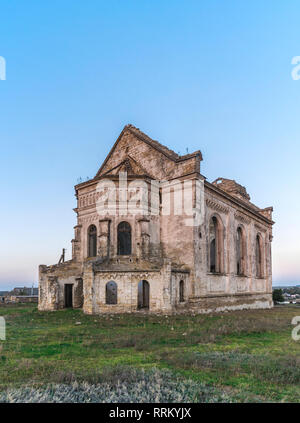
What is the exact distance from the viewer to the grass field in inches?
262

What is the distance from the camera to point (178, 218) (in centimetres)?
2389

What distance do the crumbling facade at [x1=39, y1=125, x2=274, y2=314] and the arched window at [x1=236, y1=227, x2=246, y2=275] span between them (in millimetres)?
3105

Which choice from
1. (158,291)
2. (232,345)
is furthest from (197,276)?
(232,345)

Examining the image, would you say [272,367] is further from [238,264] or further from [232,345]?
[238,264]

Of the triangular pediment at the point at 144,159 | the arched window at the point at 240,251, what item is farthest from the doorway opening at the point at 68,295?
the arched window at the point at 240,251

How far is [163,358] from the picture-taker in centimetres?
Answer: 891

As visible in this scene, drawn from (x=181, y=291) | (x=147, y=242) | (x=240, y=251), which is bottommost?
(x=181, y=291)

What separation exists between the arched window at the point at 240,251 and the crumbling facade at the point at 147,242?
310 centimetres

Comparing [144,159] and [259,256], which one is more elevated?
[144,159]

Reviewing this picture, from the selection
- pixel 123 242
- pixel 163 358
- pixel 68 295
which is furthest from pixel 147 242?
pixel 163 358

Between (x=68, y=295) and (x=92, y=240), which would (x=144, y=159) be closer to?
(x=92, y=240)

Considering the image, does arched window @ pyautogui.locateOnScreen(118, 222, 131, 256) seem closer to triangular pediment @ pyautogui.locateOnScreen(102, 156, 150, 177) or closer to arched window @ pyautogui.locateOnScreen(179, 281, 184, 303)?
triangular pediment @ pyautogui.locateOnScreen(102, 156, 150, 177)

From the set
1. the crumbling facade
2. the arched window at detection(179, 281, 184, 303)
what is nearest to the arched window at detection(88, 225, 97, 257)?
the crumbling facade

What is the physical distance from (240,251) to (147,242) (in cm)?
1319
